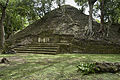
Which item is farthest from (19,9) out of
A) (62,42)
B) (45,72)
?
(45,72)

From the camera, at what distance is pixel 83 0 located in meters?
13.4

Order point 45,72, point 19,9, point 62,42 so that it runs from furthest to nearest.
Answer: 1. point 19,9
2. point 62,42
3. point 45,72

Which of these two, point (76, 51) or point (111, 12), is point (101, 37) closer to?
point (76, 51)

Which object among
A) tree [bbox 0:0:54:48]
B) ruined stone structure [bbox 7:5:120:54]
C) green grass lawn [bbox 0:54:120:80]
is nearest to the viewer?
green grass lawn [bbox 0:54:120:80]

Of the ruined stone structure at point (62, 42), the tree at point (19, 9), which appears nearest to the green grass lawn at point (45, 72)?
the ruined stone structure at point (62, 42)

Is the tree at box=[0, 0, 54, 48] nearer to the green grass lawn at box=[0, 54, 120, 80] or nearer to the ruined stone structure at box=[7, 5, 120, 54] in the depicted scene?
the ruined stone structure at box=[7, 5, 120, 54]

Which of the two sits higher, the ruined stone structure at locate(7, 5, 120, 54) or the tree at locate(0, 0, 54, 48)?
the tree at locate(0, 0, 54, 48)

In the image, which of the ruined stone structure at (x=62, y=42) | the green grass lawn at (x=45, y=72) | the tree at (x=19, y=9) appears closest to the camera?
the green grass lawn at (x=45, y=72)

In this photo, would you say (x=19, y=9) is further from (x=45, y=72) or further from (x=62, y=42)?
(x=45, y=72)

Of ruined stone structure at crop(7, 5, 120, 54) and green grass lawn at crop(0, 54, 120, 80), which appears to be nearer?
green grass lawn at crop(0, 54, 120, 80)

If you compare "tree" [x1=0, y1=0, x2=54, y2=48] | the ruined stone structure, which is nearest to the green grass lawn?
the ruined stone structure

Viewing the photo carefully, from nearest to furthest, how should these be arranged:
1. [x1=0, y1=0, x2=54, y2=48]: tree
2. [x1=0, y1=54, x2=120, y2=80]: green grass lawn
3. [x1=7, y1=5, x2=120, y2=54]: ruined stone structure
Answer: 1. [x1=0, y1=54, x2=120, y2=80]: green grass lawn
2. [x1=7, y1=5, x2=120, y2=54]: ruined stone structure
3. [x1=0, y1=0, x2=54, y2=48]: tree

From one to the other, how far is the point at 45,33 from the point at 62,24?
2.63 m

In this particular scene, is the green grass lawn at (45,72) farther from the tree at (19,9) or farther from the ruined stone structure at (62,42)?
the tree at (19,9)
